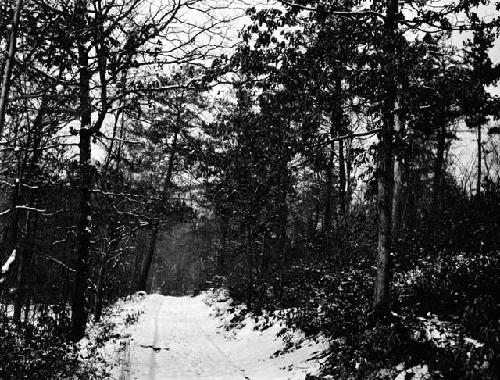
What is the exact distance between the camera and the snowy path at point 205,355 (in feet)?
25.3

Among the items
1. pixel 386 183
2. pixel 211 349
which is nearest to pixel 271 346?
pixel 211 349

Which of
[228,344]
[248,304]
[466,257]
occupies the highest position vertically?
[466,257]

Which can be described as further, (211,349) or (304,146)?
(211,349)

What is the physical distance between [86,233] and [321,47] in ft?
22.0

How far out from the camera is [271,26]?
713cm

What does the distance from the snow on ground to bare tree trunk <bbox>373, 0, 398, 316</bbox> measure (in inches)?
70.5

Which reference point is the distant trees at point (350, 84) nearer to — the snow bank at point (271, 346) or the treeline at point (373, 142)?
the treeline at point (373, 142)

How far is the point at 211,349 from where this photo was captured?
11000mm

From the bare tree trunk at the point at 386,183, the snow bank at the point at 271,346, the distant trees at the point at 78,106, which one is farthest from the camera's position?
the snow bank at the point at 271,346

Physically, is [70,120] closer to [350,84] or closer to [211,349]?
[350,84]

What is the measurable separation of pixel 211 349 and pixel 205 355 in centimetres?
94

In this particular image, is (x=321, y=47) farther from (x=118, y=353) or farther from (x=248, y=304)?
(x=248, y=304)

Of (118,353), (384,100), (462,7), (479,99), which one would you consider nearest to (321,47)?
(384,100)

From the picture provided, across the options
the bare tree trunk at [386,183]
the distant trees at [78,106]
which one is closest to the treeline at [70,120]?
the distant trees at [78,106]
